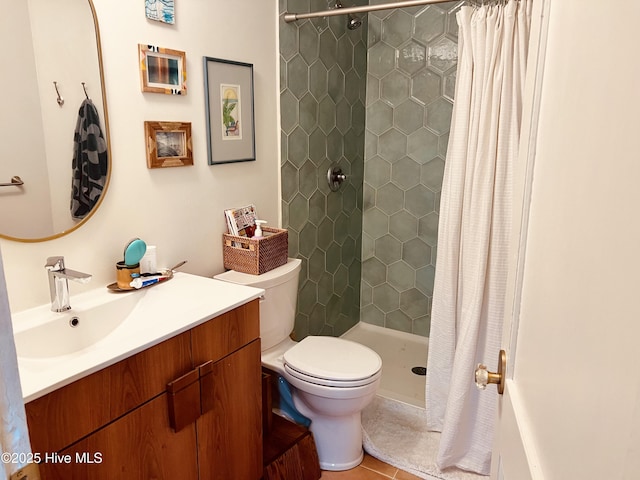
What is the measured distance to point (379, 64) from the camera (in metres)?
3.10

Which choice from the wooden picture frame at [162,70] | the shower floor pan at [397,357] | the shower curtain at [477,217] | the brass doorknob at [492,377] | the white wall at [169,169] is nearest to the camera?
the brass doorknob at [492,377]

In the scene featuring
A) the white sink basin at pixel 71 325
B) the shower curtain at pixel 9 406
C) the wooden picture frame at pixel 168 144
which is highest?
the wooden picture frame at pixel 168 144

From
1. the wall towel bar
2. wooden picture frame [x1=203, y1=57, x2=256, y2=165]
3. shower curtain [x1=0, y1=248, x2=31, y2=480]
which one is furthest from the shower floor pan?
shower curtain [x1=0, y1=248, x2=31, y2=480]

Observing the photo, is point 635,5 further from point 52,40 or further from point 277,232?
point 277,232

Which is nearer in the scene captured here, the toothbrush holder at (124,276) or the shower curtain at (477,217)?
the toothbrush holder at (124,276)

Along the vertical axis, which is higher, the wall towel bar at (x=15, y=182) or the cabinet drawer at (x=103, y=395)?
the wall towel bar at (x=15, y=182)

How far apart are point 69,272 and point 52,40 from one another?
2.31ft

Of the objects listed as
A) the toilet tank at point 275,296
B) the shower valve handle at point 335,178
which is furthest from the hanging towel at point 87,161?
the shower valve handle at point 335,178

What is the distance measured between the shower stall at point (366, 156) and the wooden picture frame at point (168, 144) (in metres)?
0.63

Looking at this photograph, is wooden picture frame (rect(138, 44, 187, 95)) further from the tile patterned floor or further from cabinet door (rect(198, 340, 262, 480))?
the tile patterned floor

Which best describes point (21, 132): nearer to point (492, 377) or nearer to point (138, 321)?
point (138, 321)

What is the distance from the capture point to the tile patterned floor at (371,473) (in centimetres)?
214

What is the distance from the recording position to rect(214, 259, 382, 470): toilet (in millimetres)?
2004

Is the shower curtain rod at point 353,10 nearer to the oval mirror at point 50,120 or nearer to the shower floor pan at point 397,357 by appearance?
the oval mirror at point 50,120
